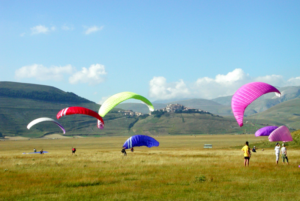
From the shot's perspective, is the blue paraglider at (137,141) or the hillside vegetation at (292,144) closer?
the blue paraglider at (137,141)

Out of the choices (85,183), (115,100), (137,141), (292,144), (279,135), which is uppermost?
(115,100)

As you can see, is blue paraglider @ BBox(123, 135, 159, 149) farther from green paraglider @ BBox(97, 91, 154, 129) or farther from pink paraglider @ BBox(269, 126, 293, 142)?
pink paraglider @ BBox(269, 126, 293, 142)

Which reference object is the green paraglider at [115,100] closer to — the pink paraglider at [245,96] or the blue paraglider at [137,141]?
the pink paraglider at [245,96]

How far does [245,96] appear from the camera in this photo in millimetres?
24203

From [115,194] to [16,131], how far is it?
182839mm

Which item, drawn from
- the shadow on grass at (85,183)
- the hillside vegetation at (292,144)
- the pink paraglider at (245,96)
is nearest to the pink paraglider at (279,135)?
the pink paraglider at (245,96)

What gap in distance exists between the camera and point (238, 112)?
24.1 metres

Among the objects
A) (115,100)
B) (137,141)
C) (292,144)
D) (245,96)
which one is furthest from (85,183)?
(292,144)

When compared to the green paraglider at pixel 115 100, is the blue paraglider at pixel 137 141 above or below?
below

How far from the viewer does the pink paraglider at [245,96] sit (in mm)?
23734

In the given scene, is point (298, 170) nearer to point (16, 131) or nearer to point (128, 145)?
point (128, 145)

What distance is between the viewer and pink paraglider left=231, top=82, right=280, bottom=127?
23.7 meters

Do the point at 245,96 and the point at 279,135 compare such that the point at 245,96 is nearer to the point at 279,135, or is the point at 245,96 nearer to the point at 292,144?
the point at 279,135

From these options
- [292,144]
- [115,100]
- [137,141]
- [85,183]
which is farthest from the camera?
[292,144]
